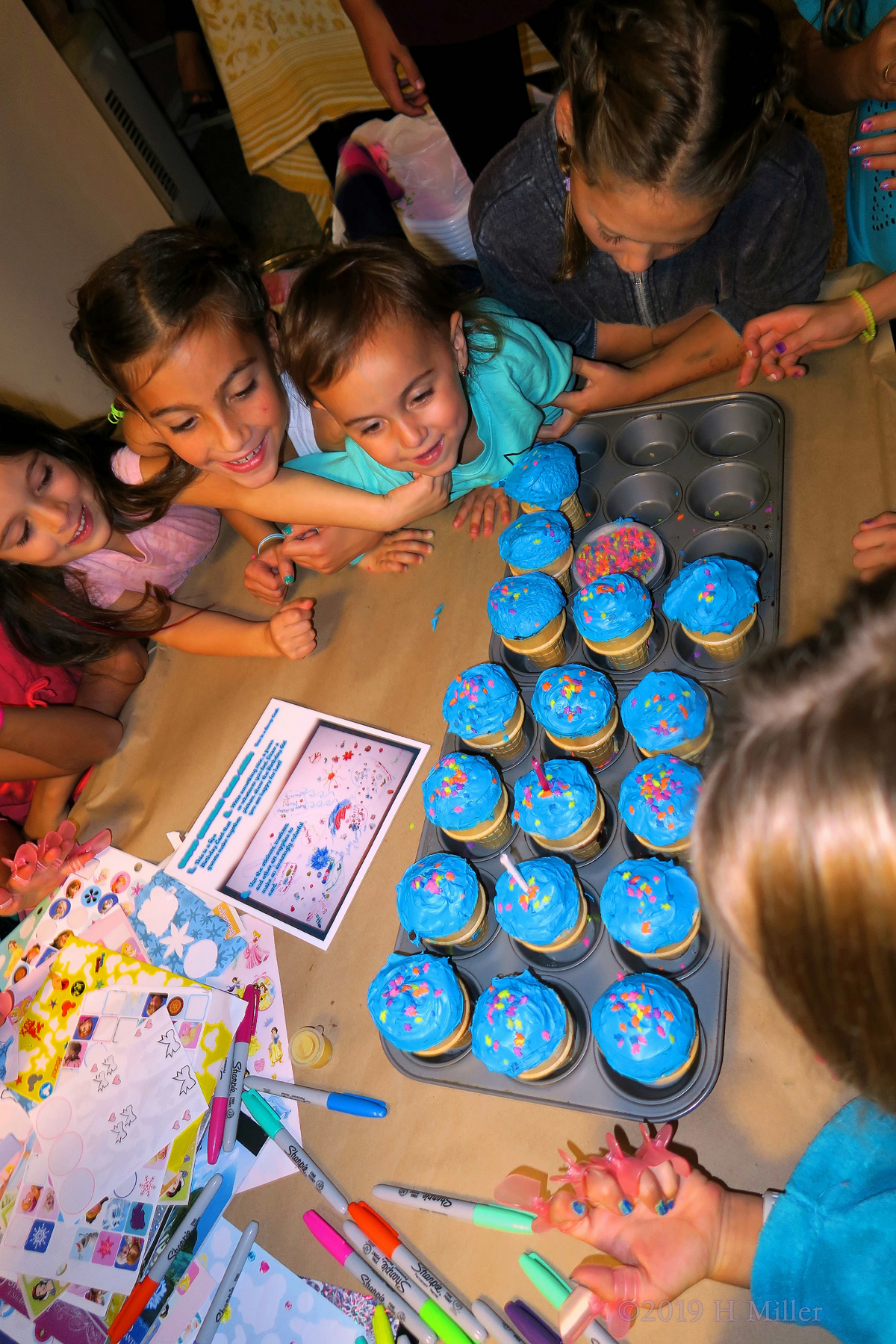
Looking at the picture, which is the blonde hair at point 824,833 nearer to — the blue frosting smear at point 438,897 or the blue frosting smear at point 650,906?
the blue frosting smear at point 650,906

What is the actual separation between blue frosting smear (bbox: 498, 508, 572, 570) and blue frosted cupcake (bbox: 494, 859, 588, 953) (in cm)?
64

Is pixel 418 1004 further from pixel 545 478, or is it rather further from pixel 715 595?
pixel 545 478

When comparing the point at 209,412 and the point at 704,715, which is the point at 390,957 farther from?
the point at 209,412

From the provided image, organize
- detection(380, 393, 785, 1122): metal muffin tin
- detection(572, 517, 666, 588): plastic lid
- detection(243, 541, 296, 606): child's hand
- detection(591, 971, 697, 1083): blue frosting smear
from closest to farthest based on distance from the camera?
detection(591, 971, 697, 1083): blue frosting smear < detection(380, 393, 785, 1122): metal muffin tin < detection(572, 517, 666, 588): plastic lid < detection(243, 541, 296, 606): child's hand

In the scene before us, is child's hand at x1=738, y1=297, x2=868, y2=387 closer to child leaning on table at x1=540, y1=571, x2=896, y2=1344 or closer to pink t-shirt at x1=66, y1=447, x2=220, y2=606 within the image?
child leaning on table at x1=540, y1=571, x2=896, y2=1344

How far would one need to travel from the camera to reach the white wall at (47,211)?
2746 mm

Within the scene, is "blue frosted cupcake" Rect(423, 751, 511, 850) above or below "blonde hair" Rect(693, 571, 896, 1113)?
below

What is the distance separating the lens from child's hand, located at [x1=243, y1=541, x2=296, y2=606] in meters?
1.90

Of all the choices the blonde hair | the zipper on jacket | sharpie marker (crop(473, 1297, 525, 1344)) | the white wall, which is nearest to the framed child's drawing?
sharpie marker (crop(473, 1297, 525, 1344))

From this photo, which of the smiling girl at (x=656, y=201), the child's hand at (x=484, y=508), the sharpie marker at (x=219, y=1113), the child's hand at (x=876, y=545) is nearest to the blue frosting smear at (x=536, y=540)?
the child's hand at (x=484, y=508)

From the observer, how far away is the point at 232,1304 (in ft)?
3.69

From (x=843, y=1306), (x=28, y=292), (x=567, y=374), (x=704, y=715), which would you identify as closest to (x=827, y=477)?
(x=704, y=715)

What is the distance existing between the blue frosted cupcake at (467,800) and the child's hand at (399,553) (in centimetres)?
59

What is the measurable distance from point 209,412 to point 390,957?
3.87 feet
